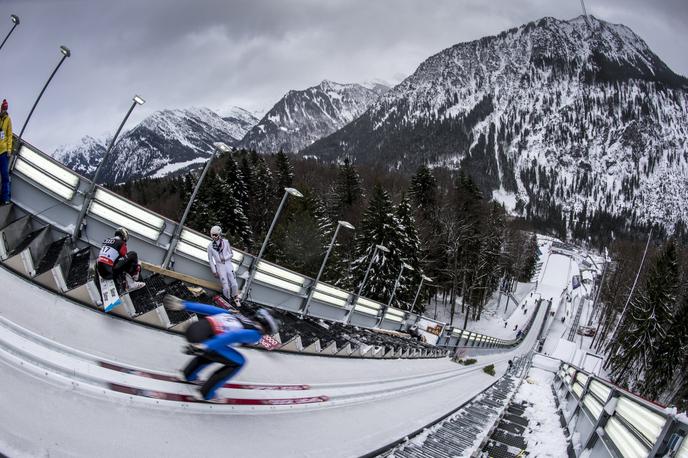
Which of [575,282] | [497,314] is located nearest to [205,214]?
[497,314]

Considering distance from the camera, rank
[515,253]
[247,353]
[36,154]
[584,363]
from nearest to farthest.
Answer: [247,353] → [36,154] → [584,363] → [515,253]

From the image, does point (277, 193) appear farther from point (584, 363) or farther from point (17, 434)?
point (17, 434)

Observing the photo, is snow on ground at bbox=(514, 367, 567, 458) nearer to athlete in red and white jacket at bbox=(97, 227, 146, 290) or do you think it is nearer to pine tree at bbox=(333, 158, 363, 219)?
athlete in red and white jacket at bbox=(97, 227, 146, 290)

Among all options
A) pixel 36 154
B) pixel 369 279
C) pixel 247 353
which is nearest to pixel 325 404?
pixel 247 353

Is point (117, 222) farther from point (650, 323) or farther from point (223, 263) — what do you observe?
point (650, 323)

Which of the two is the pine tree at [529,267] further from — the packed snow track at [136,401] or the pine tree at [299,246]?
the packed snow track at [136,401]

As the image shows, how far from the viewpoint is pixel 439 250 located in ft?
159

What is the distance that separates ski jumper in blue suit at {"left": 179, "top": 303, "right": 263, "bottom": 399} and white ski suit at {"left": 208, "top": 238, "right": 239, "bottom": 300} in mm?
4217

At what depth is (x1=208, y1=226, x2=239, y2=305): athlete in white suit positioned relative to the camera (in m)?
8.77

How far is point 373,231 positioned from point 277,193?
1146 inches

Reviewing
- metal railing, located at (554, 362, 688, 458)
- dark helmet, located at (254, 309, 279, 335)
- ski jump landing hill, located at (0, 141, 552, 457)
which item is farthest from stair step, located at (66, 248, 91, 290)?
metal railing, located at (554, 362, 688, 458)

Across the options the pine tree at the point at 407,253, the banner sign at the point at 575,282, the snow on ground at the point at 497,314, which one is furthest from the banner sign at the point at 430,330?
the banner sign at the point at 575,282

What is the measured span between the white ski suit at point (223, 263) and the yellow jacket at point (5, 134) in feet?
14.3

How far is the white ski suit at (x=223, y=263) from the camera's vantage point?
879cm
